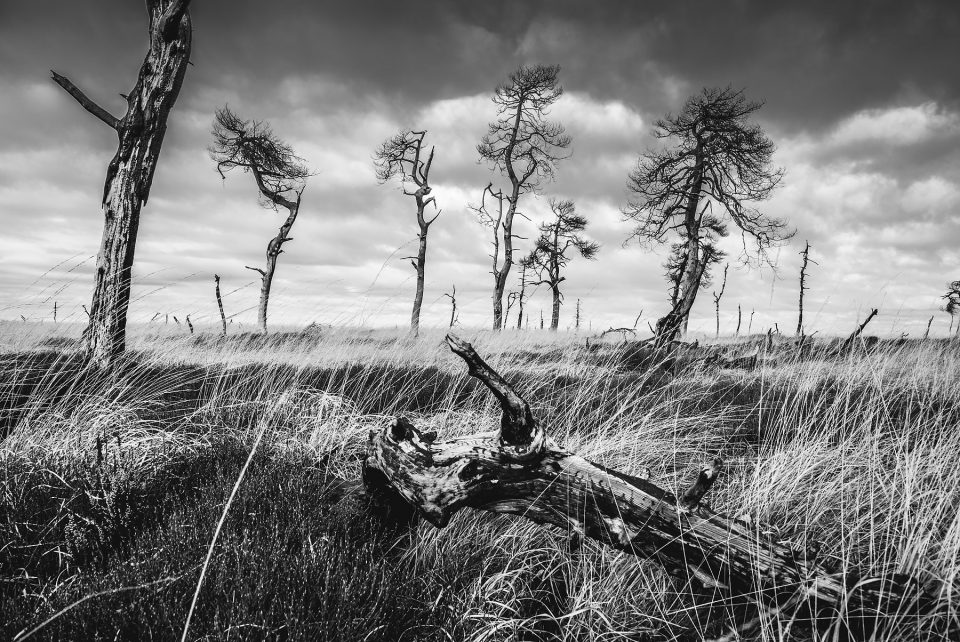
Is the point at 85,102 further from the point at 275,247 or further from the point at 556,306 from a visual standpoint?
the point at 556,306

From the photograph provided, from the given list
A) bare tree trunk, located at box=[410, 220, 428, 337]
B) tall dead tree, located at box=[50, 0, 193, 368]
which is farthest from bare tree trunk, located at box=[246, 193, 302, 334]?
tall dead tree, located at box=[50, 0, 193, 368]

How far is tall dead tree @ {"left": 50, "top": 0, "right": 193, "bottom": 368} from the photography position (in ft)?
18.1

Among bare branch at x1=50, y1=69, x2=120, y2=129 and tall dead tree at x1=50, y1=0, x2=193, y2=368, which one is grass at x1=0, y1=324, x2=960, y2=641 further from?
bare branch at x1=50, y1=69, x2=120, y2=129

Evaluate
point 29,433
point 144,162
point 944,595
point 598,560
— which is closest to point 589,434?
point 598,560

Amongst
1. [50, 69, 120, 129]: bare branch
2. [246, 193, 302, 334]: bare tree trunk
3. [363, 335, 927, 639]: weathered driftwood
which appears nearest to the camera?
[363, 335, 927, 639]: weathered driftwood

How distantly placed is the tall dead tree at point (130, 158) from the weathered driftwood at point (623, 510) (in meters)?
5.19

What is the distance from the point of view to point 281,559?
187 centimetres

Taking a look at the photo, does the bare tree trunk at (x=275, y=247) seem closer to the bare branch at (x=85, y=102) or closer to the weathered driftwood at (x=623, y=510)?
the bare branch at (x=85, y=102)

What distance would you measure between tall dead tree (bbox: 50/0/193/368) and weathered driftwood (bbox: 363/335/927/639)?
204 inches

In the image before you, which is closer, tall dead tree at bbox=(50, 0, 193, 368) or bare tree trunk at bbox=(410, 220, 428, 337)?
tall dead tree at bbox=(50, 0, 193, 368)

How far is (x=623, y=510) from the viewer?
193cm

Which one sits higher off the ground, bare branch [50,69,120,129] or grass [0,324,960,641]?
bare branch [50,69,120,129]

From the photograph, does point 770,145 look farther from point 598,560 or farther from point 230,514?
point 230,514

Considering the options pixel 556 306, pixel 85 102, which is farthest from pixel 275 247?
pixel 556 306
